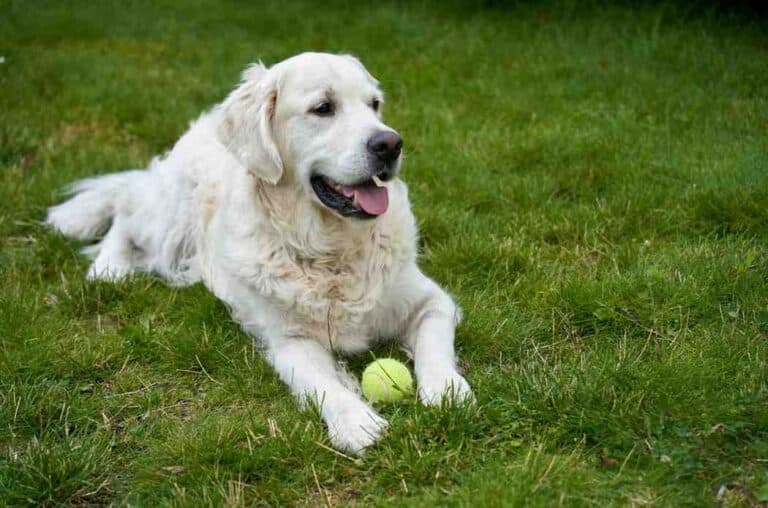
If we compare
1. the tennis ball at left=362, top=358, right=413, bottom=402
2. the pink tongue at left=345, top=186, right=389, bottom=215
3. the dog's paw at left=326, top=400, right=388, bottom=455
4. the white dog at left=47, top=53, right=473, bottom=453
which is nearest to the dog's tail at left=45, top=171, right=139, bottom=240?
the white dog at left=47, top=53, right=473, bottom=453

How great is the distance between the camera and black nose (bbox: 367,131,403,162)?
323cm

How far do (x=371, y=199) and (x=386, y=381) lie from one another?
29.1 inches

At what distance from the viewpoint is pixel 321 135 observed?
11.1 ft

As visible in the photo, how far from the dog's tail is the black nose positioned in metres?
2.33

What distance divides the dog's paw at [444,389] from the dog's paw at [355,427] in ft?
0.59

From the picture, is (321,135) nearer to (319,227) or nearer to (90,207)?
(319,227)

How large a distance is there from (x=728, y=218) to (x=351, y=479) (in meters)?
2.49

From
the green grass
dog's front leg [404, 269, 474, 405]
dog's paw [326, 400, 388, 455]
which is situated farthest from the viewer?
dog's front leg [404, 269, 474, 405]

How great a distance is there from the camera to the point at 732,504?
7.38 feet

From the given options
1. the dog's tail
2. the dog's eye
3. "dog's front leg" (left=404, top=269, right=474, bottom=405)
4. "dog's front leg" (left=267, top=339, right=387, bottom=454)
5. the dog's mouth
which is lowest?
the dog's tail

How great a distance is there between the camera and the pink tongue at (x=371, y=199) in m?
3.31

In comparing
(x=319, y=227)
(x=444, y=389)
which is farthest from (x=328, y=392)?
(x=319, y=227)

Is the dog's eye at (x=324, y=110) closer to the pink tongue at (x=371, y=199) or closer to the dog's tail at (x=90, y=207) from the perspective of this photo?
the pink tongue at (x=371, y=199)

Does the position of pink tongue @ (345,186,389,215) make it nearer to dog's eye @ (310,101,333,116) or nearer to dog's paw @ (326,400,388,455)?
dog's eye @ (310,101,333,116)
